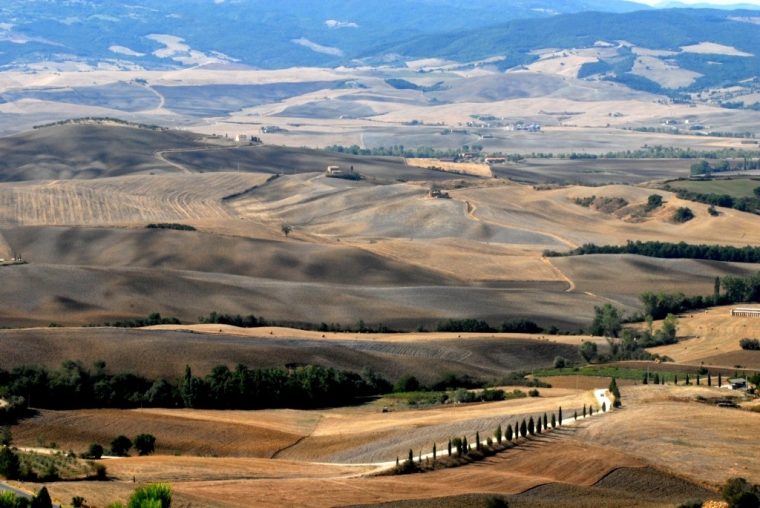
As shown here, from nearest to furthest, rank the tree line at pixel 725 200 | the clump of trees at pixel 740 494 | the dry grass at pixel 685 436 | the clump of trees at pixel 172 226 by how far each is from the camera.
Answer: the clump of trees at pixel 740 494 < the dry grass at pixel 685 436 < the clump of trees at pixel 172 226 < the tree line at pixel 725 200

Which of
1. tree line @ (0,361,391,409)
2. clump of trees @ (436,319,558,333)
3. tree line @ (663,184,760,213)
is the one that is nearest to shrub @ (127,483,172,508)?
tree line @ (0,361,391,409)

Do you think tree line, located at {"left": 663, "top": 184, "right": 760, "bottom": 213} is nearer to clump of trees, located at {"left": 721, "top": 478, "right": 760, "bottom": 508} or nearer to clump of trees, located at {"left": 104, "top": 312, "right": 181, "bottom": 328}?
clump of trees, located at {"left": 104, "top": 312, "right": 181, "bottom": 328}

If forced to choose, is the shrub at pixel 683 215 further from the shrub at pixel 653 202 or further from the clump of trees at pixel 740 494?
the clump of trees at pixel 740 494

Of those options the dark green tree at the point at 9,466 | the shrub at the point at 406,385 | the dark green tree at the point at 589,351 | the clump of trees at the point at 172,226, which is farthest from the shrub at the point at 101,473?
the clump of trees at the point at 172,226

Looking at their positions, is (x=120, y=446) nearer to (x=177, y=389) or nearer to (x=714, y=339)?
(x=177, y=389)

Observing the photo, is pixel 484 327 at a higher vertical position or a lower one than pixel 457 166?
lower

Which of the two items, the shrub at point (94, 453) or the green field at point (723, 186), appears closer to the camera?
the shrub at point (94, 453)

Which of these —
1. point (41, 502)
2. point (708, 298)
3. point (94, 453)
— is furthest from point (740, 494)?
point (708, 298)
